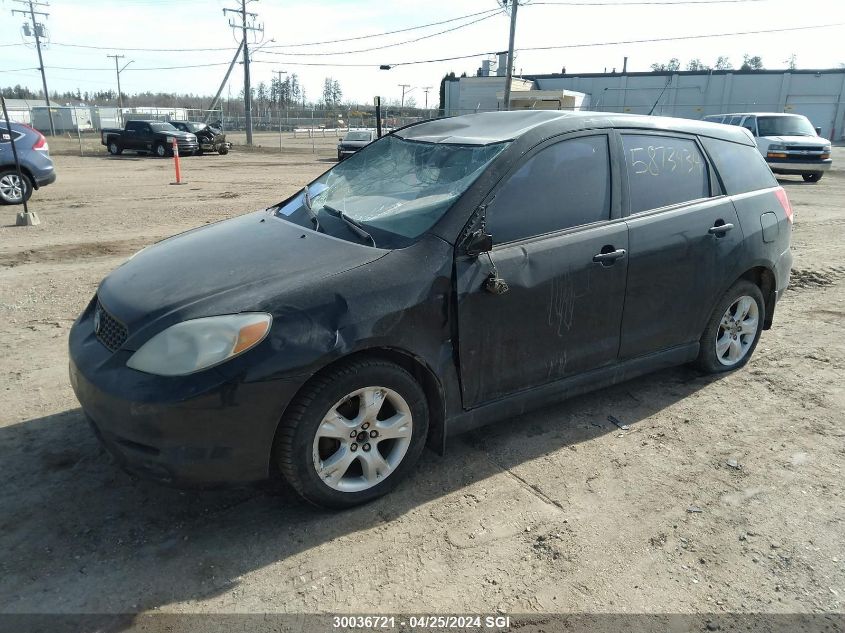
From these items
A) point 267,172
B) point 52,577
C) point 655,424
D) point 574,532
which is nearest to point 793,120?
point 267,172

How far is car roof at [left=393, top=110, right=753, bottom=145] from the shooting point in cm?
356

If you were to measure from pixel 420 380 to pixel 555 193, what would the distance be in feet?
4.25

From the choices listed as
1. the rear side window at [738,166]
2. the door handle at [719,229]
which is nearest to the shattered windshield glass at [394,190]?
the door handle at [719,229]

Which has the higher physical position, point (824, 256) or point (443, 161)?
point (443, 161)

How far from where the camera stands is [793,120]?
63.3 feet

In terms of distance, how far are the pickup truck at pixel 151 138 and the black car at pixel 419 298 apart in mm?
27925

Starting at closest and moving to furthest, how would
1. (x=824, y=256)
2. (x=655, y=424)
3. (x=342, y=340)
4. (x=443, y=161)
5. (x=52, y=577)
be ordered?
(x=52, y=577) → (x=342, y=340) → (x=443, y=161) → (x=655, y=424) → (x=824, y=256)

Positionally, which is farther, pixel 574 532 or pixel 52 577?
pixel 574 532

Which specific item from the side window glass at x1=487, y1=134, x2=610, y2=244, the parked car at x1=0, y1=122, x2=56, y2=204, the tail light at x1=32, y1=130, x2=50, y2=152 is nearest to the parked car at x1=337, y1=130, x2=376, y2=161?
the tail light at x1=32, y1=130, x2=50, y2=152

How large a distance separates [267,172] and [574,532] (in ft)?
67.7

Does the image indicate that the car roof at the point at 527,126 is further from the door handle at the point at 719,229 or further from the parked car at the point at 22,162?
the parked car at the point at 22,162

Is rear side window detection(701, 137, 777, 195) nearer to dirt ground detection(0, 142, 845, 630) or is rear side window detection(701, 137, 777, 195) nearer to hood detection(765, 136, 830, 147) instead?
dirt ground detection(0, 142, 845, 630)

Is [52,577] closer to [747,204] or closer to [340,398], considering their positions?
[340,398]

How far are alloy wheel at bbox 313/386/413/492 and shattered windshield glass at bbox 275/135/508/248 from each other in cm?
78
